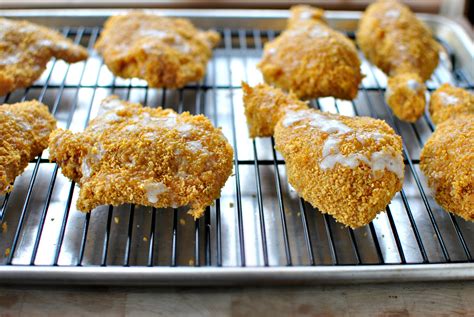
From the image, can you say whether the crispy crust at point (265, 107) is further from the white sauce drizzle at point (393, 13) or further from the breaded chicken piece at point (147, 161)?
the white sauce drizzle at point (393, 13)

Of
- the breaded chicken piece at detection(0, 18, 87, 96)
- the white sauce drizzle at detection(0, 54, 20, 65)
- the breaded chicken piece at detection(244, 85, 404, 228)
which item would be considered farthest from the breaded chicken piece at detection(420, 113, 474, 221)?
the white sauce drizzle at detection(0, 54, 20, 65)

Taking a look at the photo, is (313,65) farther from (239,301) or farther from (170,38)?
(239,301)

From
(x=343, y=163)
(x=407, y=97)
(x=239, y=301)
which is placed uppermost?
A: (x=343, y=163)

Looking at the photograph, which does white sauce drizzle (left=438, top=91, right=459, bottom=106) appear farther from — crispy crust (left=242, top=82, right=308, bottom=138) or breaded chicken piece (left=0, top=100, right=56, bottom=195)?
breaded chicken piece (left=0, top=100, right=56, bottom=195)

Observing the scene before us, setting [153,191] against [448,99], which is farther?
[448,99]

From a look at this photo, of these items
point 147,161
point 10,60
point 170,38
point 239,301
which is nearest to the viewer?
point 239,301

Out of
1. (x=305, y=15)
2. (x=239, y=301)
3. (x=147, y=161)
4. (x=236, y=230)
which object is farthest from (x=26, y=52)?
(x=239, y=301)

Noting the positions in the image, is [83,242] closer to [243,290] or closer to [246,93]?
[243,290]

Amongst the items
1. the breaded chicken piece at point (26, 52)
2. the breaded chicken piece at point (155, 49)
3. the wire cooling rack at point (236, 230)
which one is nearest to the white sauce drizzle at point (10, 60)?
the breaded chicken piece at point (26, 52)
